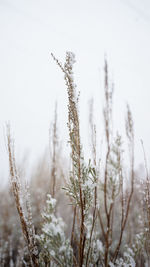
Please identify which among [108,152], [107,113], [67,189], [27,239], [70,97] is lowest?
[27,239]

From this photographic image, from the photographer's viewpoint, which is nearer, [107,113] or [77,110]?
[77,110]

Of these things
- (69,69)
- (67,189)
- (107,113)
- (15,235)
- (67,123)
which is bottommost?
(15,235)

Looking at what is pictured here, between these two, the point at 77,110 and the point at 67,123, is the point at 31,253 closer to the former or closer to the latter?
the point at 67,123

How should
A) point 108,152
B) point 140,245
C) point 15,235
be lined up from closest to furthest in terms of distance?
point 108,152
point 140,245
point 15,235

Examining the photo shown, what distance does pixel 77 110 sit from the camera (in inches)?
68.8

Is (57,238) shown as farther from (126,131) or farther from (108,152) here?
(126,131)

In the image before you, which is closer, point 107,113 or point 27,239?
point 27,239

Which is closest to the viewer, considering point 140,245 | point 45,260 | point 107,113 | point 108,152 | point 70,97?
point 70,97

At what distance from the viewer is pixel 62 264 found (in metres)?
1.54

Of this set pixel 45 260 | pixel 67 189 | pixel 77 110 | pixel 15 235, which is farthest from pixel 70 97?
pixel 15 235

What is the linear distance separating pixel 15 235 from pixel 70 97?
9.02 metres

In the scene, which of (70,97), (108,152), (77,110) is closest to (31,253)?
(108,152)

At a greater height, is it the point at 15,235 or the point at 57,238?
the point at 57,238

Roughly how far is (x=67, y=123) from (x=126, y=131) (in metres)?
1.24
